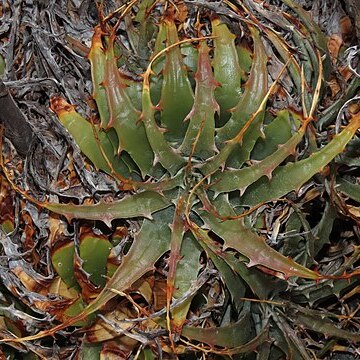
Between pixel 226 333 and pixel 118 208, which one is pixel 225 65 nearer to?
pixel 118 208

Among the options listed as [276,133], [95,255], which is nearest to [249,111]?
[276,133]

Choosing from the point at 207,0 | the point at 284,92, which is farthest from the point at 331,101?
the point at 207,0

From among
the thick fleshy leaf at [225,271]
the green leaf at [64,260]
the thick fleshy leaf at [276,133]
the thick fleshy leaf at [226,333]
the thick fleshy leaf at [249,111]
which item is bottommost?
the thick fleshy leaf at [226,333]

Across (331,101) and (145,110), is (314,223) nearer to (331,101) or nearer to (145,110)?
(331,101)

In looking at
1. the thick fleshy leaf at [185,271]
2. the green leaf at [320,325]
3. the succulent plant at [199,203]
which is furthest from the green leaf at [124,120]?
the green leaf at [320,325]

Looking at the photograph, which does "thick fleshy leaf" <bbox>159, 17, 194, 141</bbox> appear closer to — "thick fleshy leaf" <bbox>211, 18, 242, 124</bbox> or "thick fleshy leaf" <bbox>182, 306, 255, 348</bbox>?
"thick fleshy leaf" <bbox>211, 18, 242, 124</bbox>

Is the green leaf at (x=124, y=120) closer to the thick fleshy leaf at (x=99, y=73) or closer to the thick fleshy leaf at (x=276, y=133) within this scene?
the thick fleshy leaf at (x=99, y=73)

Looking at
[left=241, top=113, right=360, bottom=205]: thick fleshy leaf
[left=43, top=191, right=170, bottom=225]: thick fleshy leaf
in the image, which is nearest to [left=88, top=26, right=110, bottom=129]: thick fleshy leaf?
[left=43, top=191, right=170, bottom=225]: thick fleshy leaf
